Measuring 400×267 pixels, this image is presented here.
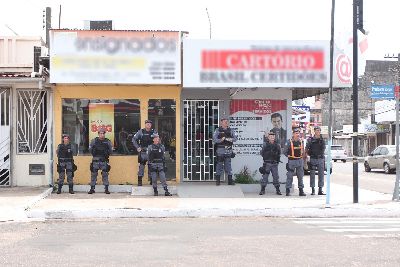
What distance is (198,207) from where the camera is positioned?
42.7ft

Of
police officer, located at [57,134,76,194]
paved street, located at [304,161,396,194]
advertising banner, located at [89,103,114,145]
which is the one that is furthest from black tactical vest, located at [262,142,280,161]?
police officer, located at [57,134,76,194]

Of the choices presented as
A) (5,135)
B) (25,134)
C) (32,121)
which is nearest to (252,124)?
(32,121)

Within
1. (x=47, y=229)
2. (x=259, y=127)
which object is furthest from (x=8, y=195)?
(x=259, y=127)

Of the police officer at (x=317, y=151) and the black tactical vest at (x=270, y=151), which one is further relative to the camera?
the police officer at (x=317, y=151)

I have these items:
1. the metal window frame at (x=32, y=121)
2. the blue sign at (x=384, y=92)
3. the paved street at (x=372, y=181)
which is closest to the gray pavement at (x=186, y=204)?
the metal window frame at (x=32, y=121)

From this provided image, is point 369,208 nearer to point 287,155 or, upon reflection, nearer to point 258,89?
point 287,155

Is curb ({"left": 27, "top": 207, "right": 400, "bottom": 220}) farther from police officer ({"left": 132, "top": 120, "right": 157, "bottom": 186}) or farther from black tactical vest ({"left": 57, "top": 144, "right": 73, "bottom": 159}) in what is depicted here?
black tactical vest ({"left": 57, "top": 144, "right": 73, "bottom": 159})

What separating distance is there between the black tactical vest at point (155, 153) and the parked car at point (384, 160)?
55.7 ft

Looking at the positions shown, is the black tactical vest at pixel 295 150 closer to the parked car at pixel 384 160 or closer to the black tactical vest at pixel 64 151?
the black tactical vest at pixel 64 151

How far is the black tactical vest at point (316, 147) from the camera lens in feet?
52.3

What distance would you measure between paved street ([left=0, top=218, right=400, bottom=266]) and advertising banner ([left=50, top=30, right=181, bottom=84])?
15.2ft

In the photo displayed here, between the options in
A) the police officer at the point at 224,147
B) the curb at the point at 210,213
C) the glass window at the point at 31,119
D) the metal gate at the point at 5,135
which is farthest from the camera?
the glass window at the point at 31,119

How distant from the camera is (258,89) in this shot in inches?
659

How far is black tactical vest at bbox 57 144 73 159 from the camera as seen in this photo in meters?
15.3
